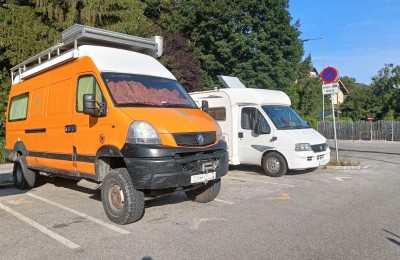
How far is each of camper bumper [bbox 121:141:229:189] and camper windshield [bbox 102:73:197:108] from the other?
92cm

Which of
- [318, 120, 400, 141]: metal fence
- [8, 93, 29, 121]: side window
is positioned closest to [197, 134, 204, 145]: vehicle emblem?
[8, 93, 29, 121]: side window

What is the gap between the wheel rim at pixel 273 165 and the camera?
10.7m

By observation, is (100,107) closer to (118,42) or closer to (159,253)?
(118,42)

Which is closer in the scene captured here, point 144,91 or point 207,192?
point 144,91

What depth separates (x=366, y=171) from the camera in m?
11.8

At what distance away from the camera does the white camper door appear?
11.0m

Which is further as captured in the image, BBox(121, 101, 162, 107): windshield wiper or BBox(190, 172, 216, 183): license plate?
BBox(121, 101, 162, 107): windshield wiper

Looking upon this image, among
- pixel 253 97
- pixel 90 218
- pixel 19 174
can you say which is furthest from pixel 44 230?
pixel 253 97

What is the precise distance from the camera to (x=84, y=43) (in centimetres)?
731

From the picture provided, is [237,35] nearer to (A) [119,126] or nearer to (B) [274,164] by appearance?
(B) [274,164]

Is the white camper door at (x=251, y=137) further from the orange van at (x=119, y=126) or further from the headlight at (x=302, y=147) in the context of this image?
the orange van at (x=119, y=126)

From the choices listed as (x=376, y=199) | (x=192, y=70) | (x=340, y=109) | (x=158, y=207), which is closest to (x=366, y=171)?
(x=376, y=199)

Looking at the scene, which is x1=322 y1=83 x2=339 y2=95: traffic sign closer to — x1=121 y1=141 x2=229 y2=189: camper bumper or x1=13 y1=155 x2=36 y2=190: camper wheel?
x1=121 y1=141 x2=229 y2=189: camper bumper

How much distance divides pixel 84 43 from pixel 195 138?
3.02 m
